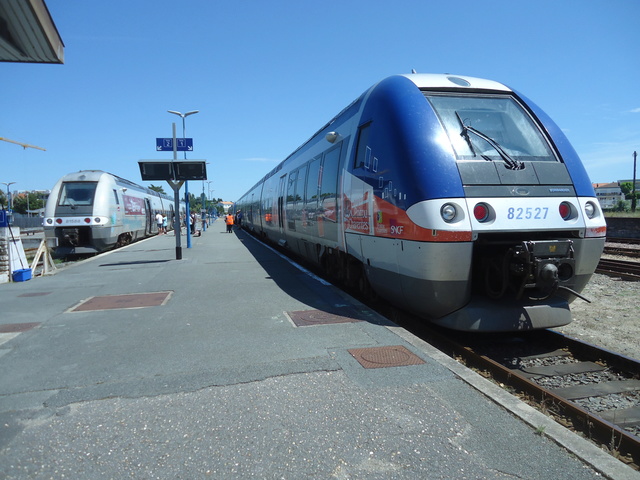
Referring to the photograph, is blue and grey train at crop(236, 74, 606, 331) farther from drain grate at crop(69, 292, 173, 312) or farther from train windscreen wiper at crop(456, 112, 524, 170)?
drain grate at crop(69, 292, 173, 312)

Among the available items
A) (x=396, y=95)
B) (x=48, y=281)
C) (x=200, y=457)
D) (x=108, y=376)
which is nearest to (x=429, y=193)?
(x=396, y=95)

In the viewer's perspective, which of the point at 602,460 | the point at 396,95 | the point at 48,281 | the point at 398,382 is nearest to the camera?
the point at 602,460

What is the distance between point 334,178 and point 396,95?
2.49m

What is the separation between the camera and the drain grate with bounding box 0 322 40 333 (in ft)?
18.5

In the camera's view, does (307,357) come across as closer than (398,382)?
No

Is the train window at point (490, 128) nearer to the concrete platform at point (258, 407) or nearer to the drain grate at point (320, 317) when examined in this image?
the concrete platform at point (258, 407)

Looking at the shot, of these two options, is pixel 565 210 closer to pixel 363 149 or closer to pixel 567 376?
pixel 567 376

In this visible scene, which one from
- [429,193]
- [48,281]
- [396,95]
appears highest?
[396,95]

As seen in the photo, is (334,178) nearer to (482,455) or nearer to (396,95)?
(396,95)

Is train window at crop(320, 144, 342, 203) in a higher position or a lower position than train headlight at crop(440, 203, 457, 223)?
higher

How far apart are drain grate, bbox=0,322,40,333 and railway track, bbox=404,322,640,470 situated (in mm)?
5283

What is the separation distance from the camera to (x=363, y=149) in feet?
20.2

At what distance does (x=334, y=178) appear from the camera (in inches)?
300

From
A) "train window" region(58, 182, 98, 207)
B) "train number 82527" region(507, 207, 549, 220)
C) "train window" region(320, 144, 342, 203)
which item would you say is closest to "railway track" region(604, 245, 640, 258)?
"train window" region(320, 144, 342, 203)
